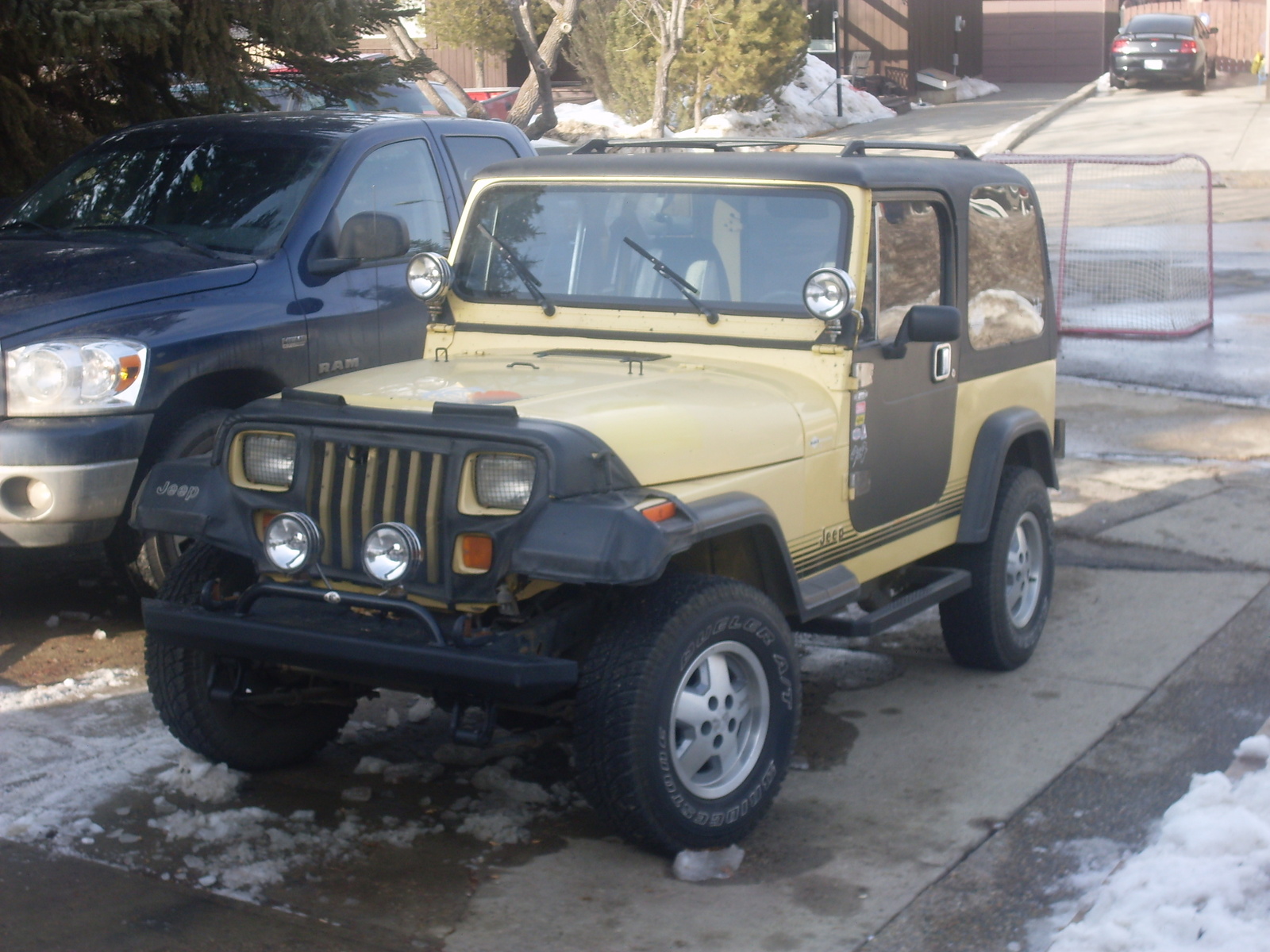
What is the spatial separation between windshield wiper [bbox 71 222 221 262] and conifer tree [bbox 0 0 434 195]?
52.4 inches

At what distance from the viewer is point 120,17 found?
748 centimetres

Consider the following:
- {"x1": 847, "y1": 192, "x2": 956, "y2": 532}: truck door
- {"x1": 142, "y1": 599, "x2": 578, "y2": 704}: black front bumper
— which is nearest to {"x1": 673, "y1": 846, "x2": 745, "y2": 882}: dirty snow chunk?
{"x1": 142, "y1": 599, "x2": 578, "y2": 704}: black front bumper

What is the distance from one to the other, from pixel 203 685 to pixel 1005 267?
3.41 m

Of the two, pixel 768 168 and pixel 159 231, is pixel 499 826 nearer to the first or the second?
pixel 768 168

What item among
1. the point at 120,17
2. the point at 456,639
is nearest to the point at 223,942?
the point at 456,639

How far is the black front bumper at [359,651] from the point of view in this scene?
12.1ft

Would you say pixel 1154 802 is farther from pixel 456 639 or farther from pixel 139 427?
pixel 139 427

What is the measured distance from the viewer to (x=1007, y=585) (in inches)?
226

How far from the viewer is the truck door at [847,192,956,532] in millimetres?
4824

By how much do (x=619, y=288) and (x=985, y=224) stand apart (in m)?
1.56

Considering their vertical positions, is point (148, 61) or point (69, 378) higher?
point (148, 61)

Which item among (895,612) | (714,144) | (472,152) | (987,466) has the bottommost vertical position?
(895,612)

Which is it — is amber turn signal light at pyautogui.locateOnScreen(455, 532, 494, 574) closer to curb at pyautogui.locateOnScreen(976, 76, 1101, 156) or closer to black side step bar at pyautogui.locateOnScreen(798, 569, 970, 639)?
black side step bar at pyautogui.locateOnScreen(798, 569, 970, 639)

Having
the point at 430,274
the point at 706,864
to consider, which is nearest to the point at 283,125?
the point at 430,274
